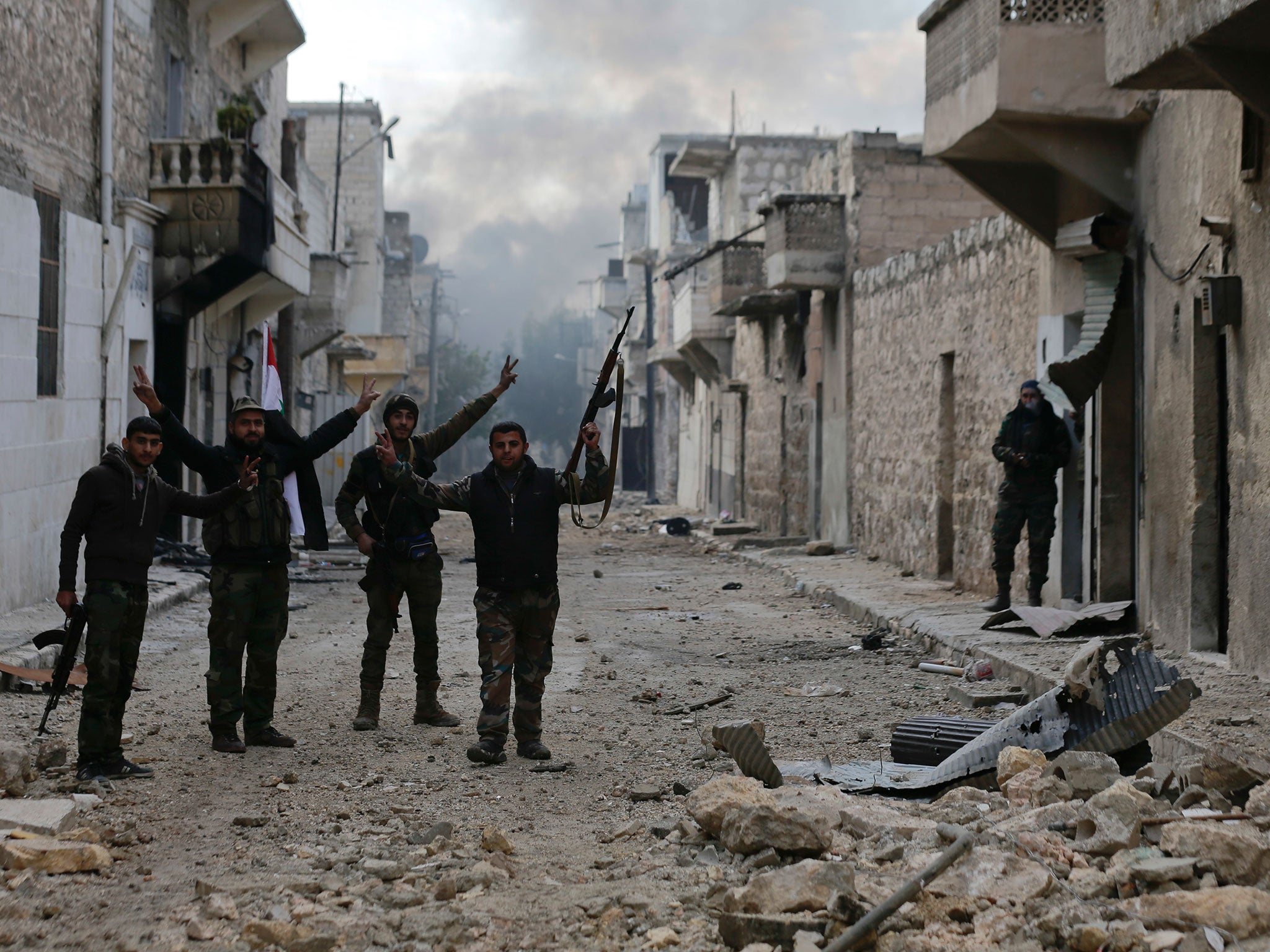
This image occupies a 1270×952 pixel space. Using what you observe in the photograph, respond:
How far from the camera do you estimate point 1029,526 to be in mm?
10617

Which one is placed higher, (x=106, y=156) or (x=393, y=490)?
(x=106, y=156)

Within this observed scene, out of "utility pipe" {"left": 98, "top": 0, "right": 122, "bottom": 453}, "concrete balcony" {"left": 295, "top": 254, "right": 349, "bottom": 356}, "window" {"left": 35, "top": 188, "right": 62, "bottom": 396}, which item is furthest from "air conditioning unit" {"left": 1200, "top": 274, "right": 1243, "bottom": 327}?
"concrete balcony" {"left": 295, "top": 254, "right": 349, "bottom": 356}

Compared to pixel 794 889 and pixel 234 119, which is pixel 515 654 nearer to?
pixel 794 889

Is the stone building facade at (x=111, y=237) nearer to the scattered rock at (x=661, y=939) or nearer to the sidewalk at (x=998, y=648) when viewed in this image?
the sidewalk at (x=998, y=648)

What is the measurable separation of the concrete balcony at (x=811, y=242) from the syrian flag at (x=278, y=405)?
9.53 meters

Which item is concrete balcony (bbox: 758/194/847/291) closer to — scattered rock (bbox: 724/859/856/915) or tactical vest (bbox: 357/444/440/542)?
tactical vest (bbox: 357/444/440/542)

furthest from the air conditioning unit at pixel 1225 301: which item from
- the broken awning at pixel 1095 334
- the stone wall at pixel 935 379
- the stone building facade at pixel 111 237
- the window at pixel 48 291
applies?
the window at pixel 48 291

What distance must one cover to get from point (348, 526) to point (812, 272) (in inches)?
520

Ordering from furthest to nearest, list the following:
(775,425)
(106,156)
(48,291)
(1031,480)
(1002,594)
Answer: (775,425), (106,156), (48,291), (1002,594), (1031,480)

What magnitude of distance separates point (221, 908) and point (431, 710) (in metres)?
3.20

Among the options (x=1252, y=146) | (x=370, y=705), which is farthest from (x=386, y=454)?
(x=1252, y=146)

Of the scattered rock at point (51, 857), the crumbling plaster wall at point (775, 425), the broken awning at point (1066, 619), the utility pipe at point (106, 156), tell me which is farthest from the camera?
the crumbling plaster wall at point (775, 425)

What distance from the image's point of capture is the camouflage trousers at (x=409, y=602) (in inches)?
284

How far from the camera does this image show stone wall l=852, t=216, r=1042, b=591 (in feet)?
40.8
